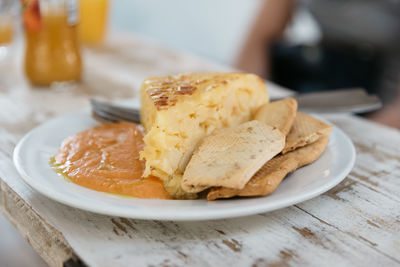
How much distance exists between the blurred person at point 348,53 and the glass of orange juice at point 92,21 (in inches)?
51.4

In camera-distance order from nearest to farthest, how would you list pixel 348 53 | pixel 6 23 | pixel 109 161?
1. pixel 109 161
2. pixel 6 23
3. pixel 348 53

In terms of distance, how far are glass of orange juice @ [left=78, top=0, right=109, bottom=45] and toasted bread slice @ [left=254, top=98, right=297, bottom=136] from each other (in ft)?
4.79

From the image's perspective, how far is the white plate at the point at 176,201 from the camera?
0.78m

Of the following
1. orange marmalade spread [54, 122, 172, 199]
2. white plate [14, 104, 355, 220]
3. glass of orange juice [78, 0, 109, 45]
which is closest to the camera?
white plate [14, 104, 355, 220]

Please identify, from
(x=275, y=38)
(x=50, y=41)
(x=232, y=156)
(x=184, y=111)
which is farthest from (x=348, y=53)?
(x=232, y=156)

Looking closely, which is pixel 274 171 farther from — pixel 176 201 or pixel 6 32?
pixel 6 32

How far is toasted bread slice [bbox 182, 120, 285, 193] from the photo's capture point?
82 centimetres

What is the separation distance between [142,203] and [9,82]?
123 centimetres

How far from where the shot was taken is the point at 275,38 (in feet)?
11.1

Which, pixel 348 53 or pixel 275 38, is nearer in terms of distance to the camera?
pixel 348 53

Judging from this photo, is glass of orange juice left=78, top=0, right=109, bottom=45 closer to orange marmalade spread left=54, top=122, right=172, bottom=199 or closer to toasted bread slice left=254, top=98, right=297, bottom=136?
orange marmalade spread left=54, top=122, right=172, bottom=199

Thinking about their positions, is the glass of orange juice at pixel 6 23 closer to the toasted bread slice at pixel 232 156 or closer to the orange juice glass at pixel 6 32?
the orange juice glass at pixel 6 32

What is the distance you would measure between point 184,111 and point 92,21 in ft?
5.05

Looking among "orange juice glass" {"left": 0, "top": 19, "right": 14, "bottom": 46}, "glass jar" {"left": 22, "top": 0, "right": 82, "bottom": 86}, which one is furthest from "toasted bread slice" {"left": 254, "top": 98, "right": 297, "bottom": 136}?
"orange juice glass" {"left": 0, "top": 19, "right": 14, "bottom": 46}
